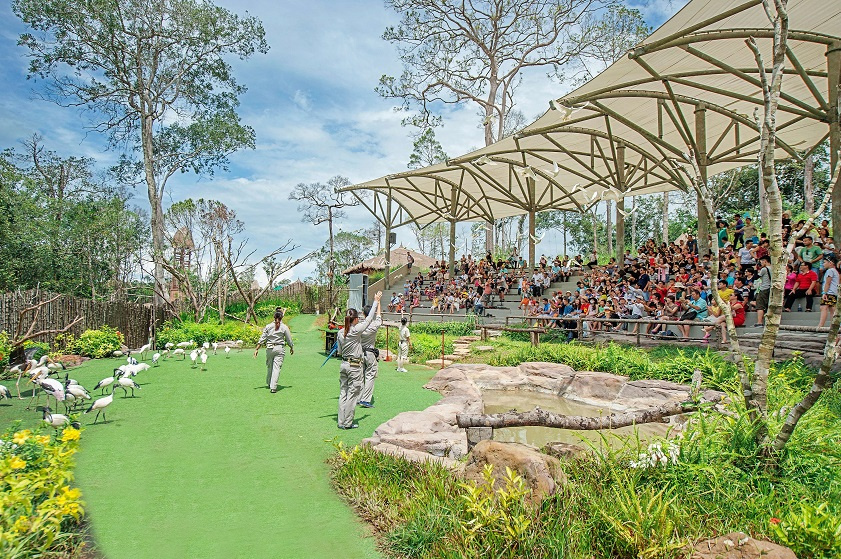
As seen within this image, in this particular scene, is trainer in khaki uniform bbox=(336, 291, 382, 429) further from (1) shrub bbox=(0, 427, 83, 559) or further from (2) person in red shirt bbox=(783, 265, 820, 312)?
(2) person in red shirt bbox=(783, 265, 820, 312)

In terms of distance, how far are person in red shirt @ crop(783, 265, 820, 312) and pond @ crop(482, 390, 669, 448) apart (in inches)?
143

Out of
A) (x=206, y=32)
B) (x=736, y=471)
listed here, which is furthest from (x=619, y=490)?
(x=206, y=32)

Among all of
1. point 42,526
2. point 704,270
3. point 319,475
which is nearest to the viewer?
point 42,526

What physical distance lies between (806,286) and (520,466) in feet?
23.9

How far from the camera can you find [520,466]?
3.69m

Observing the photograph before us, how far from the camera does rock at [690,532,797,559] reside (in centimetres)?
259

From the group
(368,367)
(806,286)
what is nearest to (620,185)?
(806,286)

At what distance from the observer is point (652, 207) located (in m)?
36.4

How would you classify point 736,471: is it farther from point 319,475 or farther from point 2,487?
point 2,487

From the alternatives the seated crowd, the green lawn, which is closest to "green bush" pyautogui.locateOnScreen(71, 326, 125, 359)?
the green lawn

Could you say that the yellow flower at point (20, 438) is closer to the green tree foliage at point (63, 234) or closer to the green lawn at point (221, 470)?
the green lawn at point (221, 470)

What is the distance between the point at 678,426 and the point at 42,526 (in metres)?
5.59

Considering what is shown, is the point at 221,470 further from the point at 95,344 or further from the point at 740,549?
the point at 95,344

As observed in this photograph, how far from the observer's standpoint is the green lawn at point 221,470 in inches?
138
